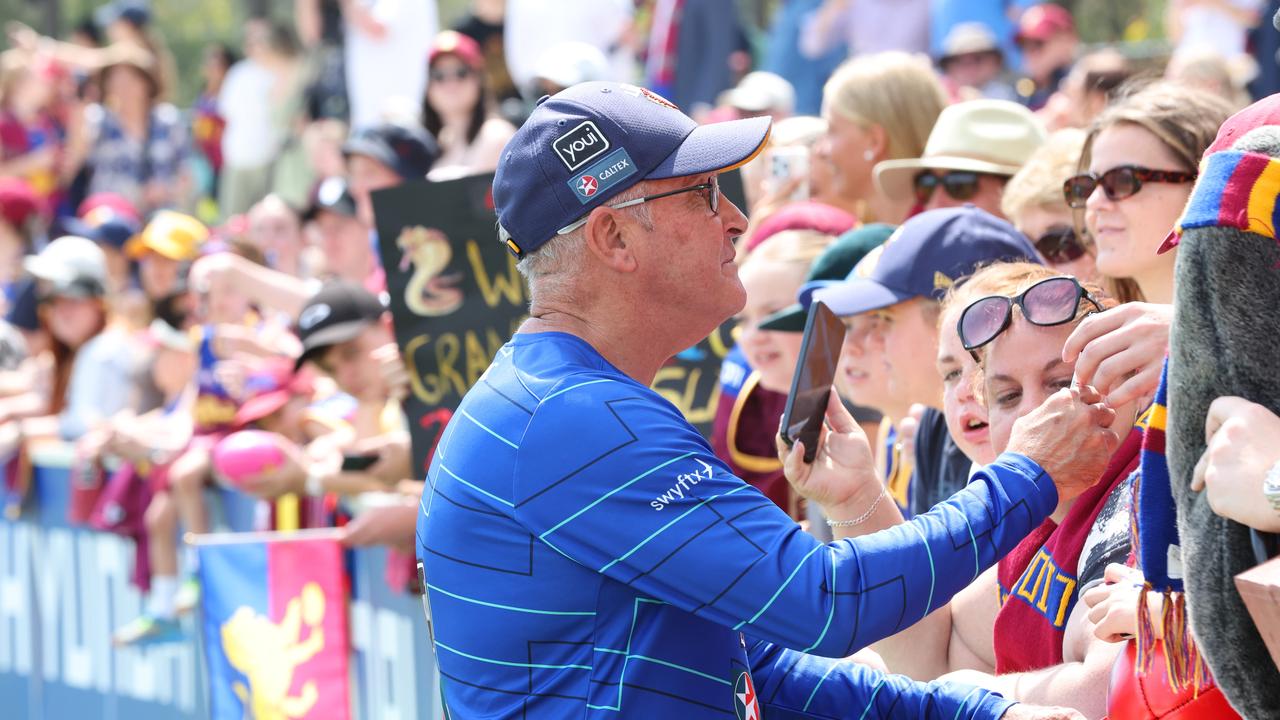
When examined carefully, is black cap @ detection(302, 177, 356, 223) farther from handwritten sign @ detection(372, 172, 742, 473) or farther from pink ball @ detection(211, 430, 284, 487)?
handwritten sign @ detection(372, 172, 742, 473)

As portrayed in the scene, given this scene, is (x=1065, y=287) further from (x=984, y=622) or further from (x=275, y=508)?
(x=275, y=508)

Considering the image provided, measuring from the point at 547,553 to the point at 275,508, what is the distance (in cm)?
438

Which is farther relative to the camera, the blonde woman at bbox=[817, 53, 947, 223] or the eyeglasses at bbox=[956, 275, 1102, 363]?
the blonde woman at bbox=[817, 53, 947, 223]

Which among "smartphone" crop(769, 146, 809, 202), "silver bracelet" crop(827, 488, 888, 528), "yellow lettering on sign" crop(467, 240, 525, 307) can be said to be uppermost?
"smartphone" crop(769, 146, 809, 202)

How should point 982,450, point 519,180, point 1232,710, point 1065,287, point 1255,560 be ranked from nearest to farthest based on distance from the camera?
point 1255,560
point 1232,710
point 519,180
point 1065,287
point 982,450

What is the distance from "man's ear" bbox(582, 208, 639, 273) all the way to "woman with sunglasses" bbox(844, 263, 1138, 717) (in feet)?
2.24

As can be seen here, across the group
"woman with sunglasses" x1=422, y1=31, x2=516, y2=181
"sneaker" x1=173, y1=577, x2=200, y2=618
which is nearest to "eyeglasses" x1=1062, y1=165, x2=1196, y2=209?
"sneaker" x1=173, y1=577, x2=200, y2=618

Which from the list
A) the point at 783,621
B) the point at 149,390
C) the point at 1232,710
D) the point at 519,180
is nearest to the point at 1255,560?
the point at 1232,710

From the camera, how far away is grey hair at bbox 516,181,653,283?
2.62 m

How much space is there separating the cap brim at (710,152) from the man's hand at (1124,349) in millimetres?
594

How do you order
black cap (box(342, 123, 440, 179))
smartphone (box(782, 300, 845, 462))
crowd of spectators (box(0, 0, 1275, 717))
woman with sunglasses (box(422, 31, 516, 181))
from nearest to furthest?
smartphone (box(782, 300, 845, 462)) < crowd of spectators (box(0, 0, 1275, 717)) < black cap (box(342, 123, 440, 179)) < woman with sunglasses (box(422, 31, 516, 181))

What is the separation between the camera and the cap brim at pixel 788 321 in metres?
4.76

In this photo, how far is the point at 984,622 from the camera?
3.36m

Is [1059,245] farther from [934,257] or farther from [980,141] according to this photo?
[980,141]
